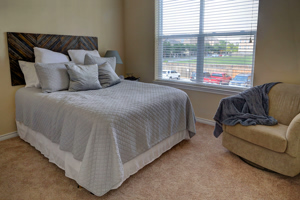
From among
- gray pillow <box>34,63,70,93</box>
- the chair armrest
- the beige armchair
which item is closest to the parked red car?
the beige armchair

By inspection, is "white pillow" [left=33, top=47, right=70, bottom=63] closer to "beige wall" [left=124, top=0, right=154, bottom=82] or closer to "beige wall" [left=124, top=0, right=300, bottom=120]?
"beige wall" [left=124, top=0, right=154, bottom=82]

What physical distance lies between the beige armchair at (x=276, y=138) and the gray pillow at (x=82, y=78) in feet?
5.67

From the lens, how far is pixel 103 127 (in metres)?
1.73

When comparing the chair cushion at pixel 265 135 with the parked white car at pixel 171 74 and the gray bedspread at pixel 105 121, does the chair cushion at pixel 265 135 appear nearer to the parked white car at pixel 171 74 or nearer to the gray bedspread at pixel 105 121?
the gray bedspread at pixel 105 121

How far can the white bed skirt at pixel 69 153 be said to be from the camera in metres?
1.98

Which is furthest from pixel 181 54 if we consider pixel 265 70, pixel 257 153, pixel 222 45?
pixel 257 153

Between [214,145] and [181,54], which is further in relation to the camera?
[181,54]

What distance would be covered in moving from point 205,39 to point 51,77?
7.62 ft

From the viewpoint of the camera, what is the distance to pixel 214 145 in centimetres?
279

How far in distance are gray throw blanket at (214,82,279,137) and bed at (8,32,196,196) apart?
47cm

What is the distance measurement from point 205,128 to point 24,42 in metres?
2.92

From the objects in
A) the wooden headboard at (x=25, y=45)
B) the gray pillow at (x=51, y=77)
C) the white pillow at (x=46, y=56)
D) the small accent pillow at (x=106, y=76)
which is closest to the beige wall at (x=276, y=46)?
the small accent pillow at (x=106, y=76)

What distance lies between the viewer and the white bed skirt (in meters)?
1.98

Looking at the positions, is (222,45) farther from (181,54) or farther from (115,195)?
(115,195)
